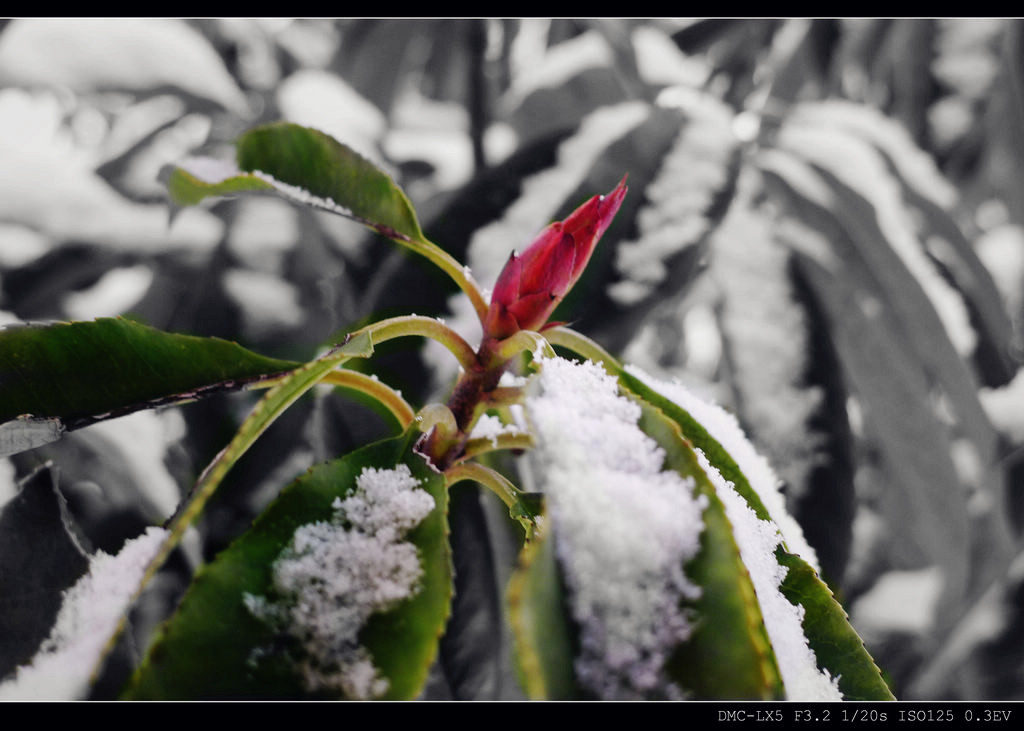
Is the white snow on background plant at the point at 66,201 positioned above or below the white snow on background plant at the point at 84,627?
above

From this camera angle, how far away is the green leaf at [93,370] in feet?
1.32

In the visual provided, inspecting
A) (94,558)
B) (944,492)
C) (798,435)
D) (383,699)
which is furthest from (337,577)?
(944,492)

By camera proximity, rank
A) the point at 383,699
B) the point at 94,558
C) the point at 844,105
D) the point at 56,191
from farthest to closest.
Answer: the point at 844,105 → the point at 56,191 → the point at 94,558 → the point at 383,699

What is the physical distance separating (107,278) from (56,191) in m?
0.13

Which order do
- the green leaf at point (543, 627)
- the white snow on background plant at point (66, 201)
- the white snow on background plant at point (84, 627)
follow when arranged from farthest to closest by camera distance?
the white snow on background plant at point (66, 201) < the white snow on background plant at point (84, 627) < the green leaf at point (543, 627)

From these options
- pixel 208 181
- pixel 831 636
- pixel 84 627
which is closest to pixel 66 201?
pixel 208 181

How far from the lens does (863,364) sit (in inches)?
30.8

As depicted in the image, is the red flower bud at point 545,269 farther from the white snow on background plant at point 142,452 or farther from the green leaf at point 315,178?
the white snow on background plant at point 142,452

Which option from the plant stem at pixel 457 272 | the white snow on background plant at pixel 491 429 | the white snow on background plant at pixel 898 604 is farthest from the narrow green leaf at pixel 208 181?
the white snow on background plant at pixel 898 604

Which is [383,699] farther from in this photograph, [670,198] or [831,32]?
[831,32]

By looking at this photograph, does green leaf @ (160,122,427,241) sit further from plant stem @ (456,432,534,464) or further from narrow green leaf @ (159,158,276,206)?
plant stem @ (456,432,534,464)

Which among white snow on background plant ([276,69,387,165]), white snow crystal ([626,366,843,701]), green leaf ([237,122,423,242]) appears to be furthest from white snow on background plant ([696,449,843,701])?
white snow on background plant ([276,69,387,165])

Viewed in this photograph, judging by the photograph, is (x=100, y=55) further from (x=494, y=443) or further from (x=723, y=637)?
(x=723, y=637)

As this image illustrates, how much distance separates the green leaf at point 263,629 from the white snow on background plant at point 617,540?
0.32 feet
